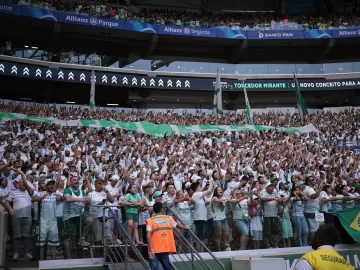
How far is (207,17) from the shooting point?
43.2 metres

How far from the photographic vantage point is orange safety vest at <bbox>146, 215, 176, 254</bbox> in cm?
780

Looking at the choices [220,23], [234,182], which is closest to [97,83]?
[220,23]

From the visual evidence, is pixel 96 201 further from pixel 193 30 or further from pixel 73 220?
pixel 193 30

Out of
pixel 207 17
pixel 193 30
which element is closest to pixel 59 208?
pixel 193 30

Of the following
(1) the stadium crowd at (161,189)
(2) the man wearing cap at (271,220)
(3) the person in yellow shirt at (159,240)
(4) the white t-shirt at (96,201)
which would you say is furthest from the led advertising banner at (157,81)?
(3) the person in yellow shirt at (159,240)

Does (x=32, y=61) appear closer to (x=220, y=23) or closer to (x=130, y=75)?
(x=130, y=75)

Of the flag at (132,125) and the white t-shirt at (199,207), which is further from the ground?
the flag at (132,125)

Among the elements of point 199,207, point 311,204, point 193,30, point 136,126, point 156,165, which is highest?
point 193,30

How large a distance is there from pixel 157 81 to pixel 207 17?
987 centimetres

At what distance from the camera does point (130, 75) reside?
37.0 meters

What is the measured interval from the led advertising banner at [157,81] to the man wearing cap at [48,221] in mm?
24776

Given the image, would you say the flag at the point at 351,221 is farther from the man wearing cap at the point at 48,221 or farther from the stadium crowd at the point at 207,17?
the stadium crowd at the point at 207,17

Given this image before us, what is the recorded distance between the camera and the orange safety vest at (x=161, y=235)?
780cm

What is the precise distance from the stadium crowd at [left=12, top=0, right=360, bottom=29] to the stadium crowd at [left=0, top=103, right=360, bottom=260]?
63.6 feet
